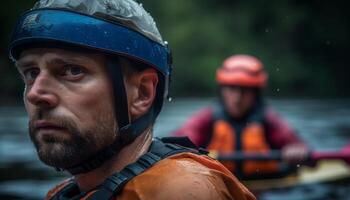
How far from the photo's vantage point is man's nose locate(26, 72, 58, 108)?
6.72 ft

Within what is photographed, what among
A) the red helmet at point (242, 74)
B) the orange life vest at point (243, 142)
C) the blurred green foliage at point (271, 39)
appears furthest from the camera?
the blurred green foliage at point (271, 39)

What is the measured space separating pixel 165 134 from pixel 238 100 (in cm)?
623

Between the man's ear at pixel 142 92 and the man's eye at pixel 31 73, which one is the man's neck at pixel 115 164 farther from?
the man's eye at pixel 31 73

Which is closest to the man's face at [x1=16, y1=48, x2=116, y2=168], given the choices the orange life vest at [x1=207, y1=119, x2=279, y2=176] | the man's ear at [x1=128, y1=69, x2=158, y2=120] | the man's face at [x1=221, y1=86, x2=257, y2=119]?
the man's ear at [x1=128, y1=69, x2=158, y2=120]

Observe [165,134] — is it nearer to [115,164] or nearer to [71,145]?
[115,164]

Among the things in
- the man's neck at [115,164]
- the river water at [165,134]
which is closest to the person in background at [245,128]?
the river water at [165,134]

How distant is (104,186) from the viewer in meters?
2.04

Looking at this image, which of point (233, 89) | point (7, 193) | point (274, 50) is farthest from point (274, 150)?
point (274, 50)

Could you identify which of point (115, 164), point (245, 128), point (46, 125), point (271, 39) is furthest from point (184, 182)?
point (271, 39)

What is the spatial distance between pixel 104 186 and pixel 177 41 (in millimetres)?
37608

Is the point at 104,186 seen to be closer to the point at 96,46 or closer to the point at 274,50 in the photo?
the point at 96,46

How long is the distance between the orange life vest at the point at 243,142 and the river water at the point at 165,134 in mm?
335

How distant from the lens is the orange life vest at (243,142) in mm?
7918

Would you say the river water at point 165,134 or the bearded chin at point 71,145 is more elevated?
the bearded chin at point 71,145
